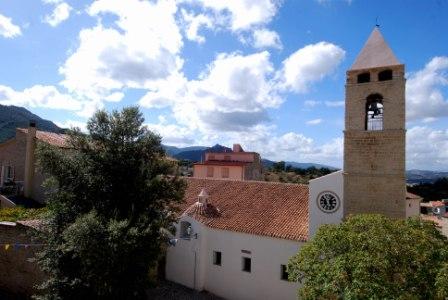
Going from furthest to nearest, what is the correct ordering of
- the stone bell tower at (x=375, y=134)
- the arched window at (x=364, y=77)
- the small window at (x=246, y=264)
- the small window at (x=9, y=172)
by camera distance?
the small window at (x=9, y=172), the small window at (x=246, y=264), the arched window at (x=364, y=77), the stone bell tower at (x=375, y=134)

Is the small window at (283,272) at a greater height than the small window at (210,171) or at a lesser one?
lesser

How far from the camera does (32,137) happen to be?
2644cm

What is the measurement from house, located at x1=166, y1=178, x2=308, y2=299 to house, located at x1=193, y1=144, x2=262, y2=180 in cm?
2482

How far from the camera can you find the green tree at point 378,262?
415 inches

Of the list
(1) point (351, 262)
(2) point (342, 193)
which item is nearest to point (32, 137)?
(2) point (342, 193)

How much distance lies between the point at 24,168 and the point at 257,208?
17.1m

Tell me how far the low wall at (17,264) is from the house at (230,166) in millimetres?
32292

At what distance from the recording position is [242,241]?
21.1m

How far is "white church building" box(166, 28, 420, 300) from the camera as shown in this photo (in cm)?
1717

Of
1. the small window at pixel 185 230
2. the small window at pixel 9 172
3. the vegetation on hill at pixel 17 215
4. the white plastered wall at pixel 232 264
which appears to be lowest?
the white plastered wall at pixel 232 264

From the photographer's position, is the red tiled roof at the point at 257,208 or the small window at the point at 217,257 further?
the small window at the point at 217,257

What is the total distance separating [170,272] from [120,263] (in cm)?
1008

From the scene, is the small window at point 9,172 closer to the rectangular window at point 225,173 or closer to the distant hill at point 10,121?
the rectangular window at point 225,173

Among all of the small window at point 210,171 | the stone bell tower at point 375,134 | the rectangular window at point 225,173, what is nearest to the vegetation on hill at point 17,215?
the stone bell tower at point 375,134
